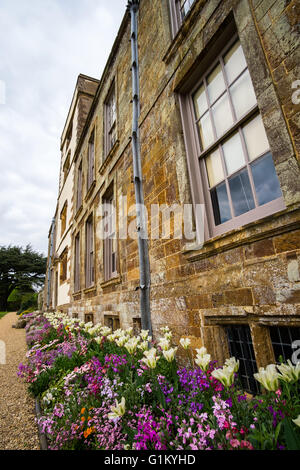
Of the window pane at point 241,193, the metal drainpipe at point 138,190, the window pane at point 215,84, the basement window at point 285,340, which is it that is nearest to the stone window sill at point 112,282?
the metal drainpipe at point 138,190

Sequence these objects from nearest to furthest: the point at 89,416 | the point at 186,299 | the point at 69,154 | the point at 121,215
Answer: the point at 89,416 → the point at 186,299 → the point at 121,215 → the point at 69,154

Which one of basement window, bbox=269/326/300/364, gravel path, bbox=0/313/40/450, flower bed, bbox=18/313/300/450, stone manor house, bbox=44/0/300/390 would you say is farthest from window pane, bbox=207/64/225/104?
gravel path, bbox=0/313/40/450

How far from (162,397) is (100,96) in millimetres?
8487

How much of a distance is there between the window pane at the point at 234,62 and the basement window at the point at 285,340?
2793mm

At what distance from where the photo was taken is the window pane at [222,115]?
9.15 ft

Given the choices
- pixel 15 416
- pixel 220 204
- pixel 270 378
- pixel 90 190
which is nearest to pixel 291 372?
pixel 270 378

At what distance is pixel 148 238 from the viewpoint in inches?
159

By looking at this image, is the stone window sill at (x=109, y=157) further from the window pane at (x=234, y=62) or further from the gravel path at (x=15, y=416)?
the gravel path at (x=15, y=416)

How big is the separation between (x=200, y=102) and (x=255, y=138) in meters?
1.30

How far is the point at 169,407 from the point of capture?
180cm

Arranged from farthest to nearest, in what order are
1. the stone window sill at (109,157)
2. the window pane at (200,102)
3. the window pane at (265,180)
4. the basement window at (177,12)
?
1. the stone window sill at (109,157)
2. the basement window at (177,12)
3. the window pane at (200,102)
4. the window pane at (265,180)

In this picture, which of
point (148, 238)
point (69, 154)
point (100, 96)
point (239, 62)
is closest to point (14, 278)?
point (69, 154)
